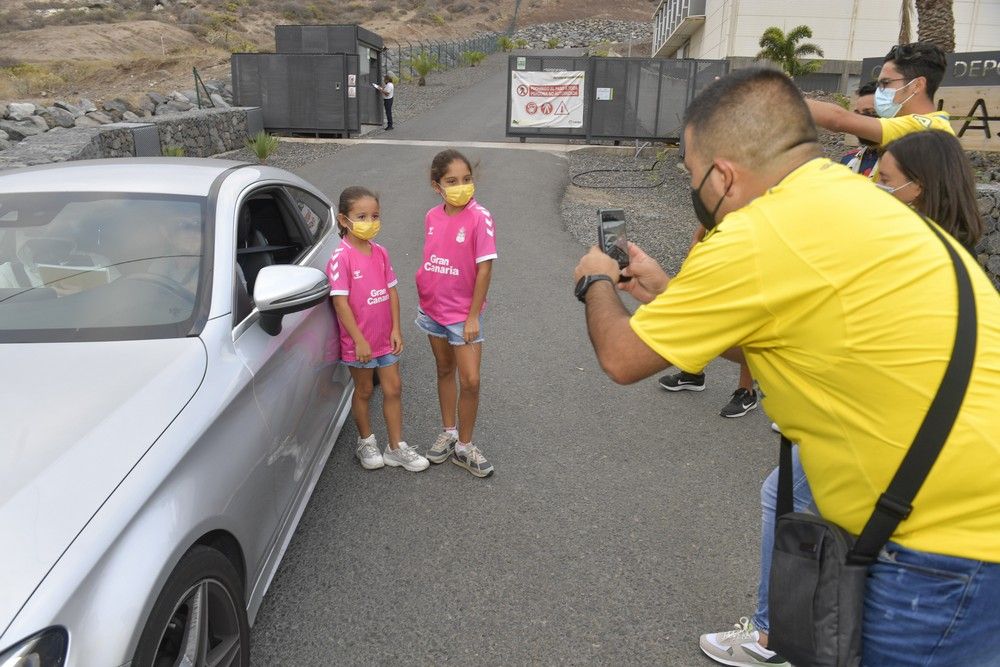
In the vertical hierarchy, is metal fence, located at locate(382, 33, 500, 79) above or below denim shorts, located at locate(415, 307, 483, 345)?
above

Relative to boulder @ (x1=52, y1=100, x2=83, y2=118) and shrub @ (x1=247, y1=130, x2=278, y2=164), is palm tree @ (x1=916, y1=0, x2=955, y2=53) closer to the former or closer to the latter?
shrub @ (x1=247, y1=130, x2=278, y2=164)

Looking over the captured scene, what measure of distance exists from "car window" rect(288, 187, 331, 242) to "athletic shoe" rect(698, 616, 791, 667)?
290cm

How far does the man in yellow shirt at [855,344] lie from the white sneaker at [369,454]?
2542 mm

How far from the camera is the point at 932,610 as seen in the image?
1.50 m

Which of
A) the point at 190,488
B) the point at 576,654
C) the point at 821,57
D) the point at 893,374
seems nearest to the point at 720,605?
the point at 576,654

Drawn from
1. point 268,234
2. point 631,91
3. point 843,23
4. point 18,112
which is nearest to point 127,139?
point 18,112

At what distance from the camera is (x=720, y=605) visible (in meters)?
2.97

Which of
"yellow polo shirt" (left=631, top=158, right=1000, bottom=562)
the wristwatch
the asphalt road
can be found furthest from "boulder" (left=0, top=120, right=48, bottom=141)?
"yellow polo shirt" (left=631, top=158, right=1000, bottom=562)

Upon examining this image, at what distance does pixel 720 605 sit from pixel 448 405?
1.74 meters

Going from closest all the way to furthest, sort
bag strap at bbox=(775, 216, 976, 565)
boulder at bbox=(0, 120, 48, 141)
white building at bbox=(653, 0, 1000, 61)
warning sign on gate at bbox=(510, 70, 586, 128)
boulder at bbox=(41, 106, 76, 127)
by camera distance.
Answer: bag strap at bbox=(775, 216, 976, 565), boulder at bbox=(0, 120, 48, 141), boulder at bbox=(41, 106, 76, 127), warning sign on gate at bbox=(510, 70, 586, 128), white building at bbox=(653, 0, 1000, 61)

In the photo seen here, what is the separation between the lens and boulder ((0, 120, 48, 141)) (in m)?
13.7

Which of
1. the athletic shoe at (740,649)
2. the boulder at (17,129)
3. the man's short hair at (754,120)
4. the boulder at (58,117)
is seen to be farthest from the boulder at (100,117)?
the man's short hair at (754,120)

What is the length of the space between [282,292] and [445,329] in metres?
1.18

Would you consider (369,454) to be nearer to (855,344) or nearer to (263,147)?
(855,344)
